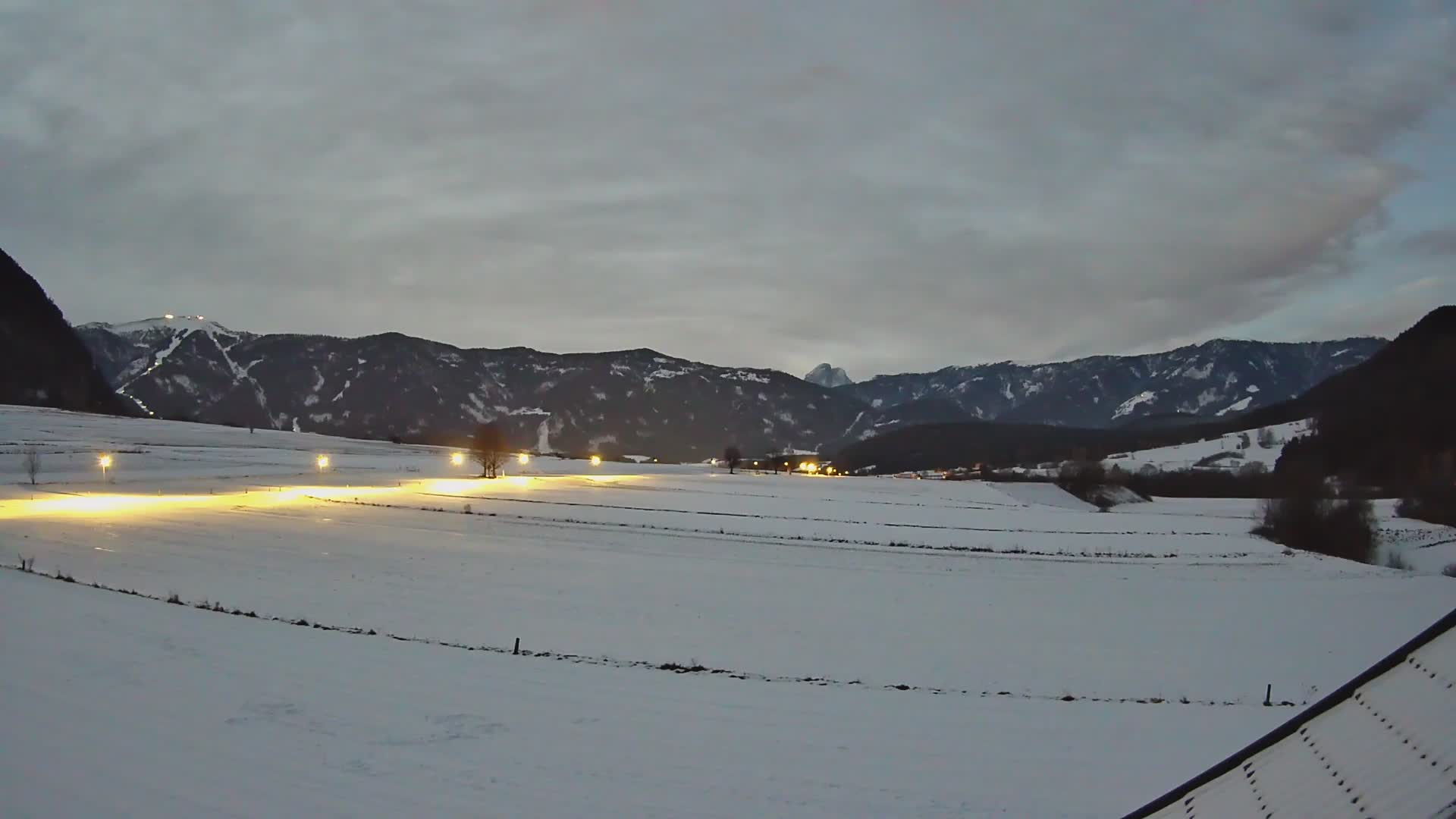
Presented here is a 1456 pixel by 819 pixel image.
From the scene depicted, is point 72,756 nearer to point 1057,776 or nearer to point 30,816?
point 30,816

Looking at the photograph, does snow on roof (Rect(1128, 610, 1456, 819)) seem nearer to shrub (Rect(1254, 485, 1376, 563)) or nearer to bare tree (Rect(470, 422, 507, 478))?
shrub (Rect(1254, 485, 1376, 563))

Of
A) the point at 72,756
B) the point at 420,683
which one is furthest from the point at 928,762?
the point at 72,756

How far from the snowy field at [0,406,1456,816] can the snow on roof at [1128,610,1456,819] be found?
6.51 metres

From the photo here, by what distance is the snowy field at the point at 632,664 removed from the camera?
1234 centimetres

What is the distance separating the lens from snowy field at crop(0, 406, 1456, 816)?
12.3 metres

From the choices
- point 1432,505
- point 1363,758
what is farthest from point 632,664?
point 1432,505

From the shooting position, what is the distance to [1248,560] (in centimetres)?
5091

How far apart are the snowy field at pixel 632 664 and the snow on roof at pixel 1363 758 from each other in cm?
651

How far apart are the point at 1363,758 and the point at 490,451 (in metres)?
123

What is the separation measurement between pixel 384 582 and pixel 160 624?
10538 mm

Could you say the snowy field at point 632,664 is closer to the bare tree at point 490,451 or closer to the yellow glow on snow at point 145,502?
the yellow glow on snow at point 145,502

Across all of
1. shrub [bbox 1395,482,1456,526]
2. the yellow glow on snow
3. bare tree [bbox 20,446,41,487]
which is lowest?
shrub [bbox 1395,482,1456,526]

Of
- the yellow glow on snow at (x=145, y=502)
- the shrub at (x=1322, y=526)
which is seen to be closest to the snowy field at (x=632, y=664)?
the yellow glow on snow at (x=145, y=502)

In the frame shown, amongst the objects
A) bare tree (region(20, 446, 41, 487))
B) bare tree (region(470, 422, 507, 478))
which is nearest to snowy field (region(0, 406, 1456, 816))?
bare tree (region(20, 446, 41, 487))
